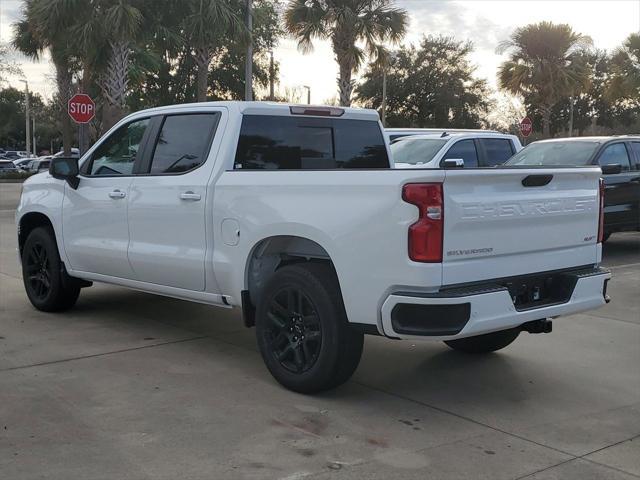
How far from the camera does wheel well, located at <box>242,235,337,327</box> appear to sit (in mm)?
4797

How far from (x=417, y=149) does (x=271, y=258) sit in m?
7.71

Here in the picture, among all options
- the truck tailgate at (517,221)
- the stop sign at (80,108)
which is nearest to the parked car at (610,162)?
the truck tailgate at (517,221)

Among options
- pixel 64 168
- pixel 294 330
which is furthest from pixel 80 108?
pixel 294 330

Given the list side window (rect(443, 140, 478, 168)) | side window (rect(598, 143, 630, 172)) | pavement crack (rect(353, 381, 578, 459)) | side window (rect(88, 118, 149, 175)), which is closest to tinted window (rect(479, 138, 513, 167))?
side window (rect(443, 140, 478, 168))

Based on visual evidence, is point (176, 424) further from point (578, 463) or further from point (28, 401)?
point (578, 463)

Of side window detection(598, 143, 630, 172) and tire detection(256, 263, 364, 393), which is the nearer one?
tire detection(256, 263, 364, 393)

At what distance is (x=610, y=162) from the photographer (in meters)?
11.5

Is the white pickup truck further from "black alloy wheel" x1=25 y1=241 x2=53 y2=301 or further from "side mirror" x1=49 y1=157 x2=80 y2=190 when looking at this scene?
"black alloy wheel" x1=25 y1=241 x2=53 y2=301

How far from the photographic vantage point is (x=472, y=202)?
13.6 ft

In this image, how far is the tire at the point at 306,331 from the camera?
14.8ft

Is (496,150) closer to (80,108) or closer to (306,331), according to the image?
(306,331)

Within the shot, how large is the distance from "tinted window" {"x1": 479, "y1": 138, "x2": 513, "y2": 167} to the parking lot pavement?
6263mm

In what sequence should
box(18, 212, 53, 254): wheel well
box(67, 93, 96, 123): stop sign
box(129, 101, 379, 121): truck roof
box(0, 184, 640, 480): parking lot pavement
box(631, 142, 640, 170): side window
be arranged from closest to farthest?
1. box(0, 184, 640, 480): parking lot pavement
2. box(129, 101, 379, 121): truck roof
3. box(18, 212, 53, 254): wheel well
4. box(631, 142, 640, 170): side window
5. box(67, 93, 96, 123): stop sign

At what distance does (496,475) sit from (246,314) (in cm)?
220
